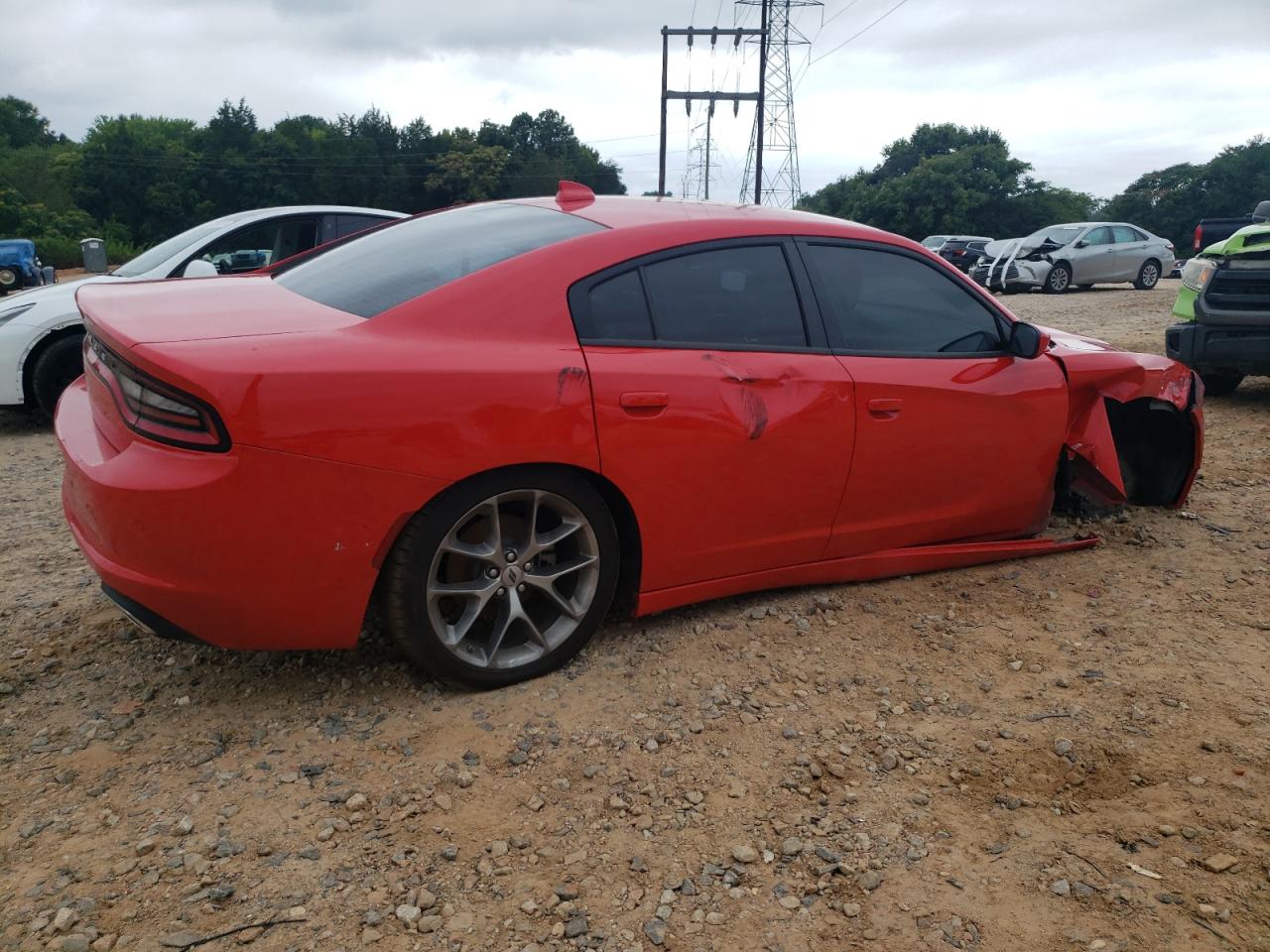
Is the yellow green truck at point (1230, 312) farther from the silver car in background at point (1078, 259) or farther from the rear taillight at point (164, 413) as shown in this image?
the silver car in background at point (1078, 259)

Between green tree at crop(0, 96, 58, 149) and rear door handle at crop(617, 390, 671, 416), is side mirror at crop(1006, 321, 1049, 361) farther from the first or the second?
green tree at crop(0, 96, 58, 149)

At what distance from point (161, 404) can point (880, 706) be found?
2264 millimetres

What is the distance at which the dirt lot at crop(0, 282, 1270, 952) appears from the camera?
6.98 feet

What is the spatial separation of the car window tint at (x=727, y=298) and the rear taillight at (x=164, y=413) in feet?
4.52

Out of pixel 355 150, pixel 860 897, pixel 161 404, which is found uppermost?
pixel 355 150

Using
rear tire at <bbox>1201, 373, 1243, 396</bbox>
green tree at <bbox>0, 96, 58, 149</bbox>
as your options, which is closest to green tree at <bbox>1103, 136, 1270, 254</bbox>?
rear tire at <bbox>1201, 373, 1243, 396</bbox>

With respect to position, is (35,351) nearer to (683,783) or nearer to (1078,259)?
(683,783)

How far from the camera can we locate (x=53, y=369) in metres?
6.39

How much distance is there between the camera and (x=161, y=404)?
8.30 ft

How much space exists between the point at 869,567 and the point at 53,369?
18.1 feet

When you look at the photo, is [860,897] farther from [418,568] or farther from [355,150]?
[355,150]

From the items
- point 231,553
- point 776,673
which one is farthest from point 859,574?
point 231,553

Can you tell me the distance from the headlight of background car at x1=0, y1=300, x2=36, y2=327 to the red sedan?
3.66m

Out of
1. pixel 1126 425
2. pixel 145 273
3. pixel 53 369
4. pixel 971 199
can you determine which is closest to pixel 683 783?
pixel 1126 425
